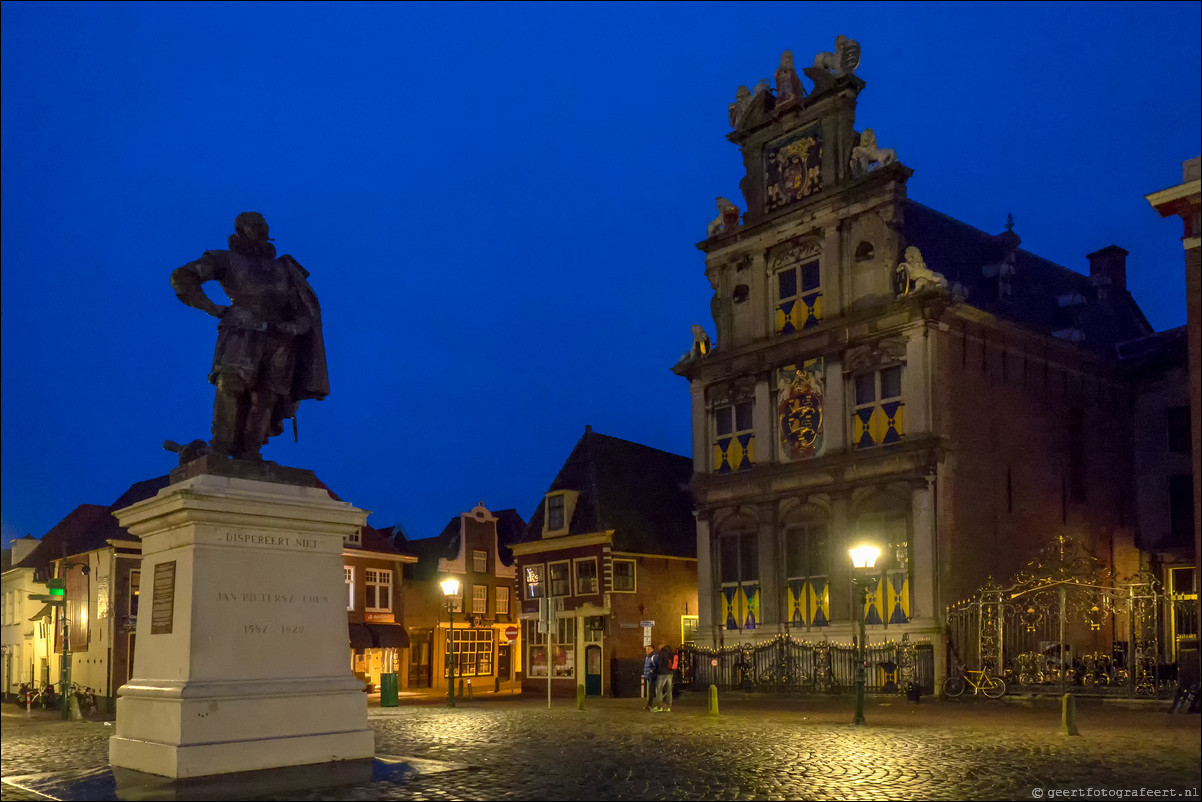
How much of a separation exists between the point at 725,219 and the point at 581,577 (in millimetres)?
12124

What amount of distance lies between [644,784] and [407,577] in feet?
130

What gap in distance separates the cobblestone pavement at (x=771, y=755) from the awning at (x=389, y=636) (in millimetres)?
21681

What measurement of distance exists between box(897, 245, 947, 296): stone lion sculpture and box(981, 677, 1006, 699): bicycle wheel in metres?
8.71

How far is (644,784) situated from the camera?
1002cm

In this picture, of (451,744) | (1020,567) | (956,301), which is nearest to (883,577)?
(1020,567)

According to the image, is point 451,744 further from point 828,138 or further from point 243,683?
point 828,138

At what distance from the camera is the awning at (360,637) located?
138ft

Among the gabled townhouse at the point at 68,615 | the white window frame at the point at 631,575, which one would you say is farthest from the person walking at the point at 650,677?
the gabled townhouse at the point at 68,615

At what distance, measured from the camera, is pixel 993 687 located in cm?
2419

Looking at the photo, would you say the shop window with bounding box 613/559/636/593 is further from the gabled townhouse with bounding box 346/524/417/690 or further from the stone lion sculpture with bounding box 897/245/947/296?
the stone lion sculpture with bounding box 897/245/947/296

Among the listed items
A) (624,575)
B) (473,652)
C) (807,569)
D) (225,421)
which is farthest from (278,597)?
(473,652)

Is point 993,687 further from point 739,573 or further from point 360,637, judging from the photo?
point 360,637

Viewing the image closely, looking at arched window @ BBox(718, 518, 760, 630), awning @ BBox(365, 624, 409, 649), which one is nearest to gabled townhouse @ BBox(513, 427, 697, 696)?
arched window @ BBox(718, 518, 760, 630)

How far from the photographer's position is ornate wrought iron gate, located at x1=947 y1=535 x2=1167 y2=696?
73.3 ft
